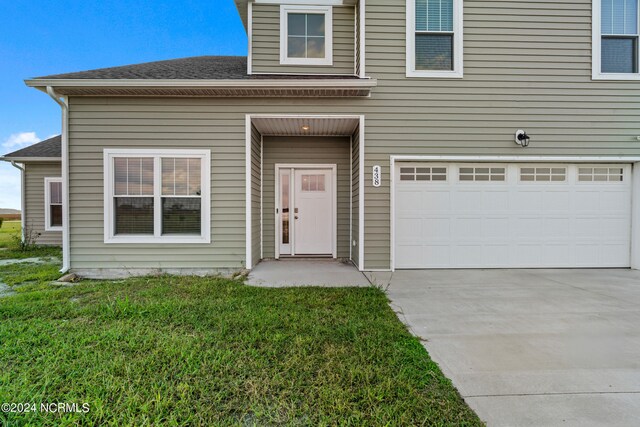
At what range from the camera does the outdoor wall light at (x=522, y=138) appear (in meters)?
5.09

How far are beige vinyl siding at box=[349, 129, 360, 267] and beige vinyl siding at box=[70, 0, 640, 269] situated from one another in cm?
27

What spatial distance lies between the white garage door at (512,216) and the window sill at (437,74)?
61.1 inches

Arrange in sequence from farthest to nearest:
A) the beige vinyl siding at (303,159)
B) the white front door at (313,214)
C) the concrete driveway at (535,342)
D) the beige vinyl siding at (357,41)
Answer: the white front door at (313,214) < the beige vinyl siding at (303,159) < the beige vinyl siding at (357,41) < the concrete driveway at (535,342)

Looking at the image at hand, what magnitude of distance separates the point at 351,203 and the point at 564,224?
155 inches

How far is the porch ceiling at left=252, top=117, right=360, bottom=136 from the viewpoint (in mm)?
5148

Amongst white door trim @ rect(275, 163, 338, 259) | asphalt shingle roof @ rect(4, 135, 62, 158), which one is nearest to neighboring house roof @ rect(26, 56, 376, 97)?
white door trim @ rect(275, 163, 338, 259)

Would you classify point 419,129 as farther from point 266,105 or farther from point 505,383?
point 505,383

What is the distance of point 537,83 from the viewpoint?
16.9 feet

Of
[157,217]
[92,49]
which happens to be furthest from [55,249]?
[92,49]

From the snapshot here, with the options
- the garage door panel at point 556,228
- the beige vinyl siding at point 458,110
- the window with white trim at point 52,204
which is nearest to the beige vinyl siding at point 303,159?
the beige vinyl siding at point 458,110

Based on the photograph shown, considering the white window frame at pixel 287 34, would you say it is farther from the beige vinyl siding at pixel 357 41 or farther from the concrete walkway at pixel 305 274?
the concrete walkway at pixel 305 274

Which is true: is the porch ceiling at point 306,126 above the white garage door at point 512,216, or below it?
above

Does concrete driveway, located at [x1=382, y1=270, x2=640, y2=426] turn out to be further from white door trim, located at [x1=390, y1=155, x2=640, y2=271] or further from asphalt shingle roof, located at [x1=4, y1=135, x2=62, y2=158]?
asphalt shingle roof, located at [x1=4, y1=135, x2=62, y2=158]

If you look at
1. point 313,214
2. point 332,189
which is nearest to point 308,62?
point 332,189
